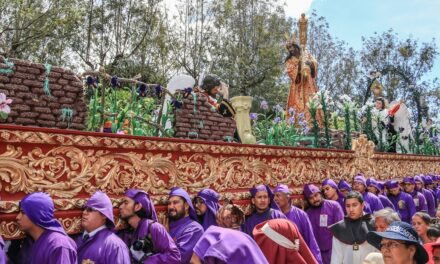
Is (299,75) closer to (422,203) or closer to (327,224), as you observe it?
(422,203)

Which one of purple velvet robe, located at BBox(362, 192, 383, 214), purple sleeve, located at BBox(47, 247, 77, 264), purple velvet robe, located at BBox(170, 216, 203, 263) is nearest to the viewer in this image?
purple sleeve, located at BBox(47, 247, 77, 264)

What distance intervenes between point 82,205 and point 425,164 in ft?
38.2

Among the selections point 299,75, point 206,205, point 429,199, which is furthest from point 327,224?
point 299,75

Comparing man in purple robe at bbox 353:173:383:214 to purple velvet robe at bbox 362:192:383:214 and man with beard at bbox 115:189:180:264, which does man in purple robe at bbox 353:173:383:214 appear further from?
man with beard at bbox 115:189:180:264

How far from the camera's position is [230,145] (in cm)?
595

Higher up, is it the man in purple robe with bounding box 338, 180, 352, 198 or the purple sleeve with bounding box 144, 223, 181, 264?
the man in purple robe with bounding box 338, 180, 352, 198

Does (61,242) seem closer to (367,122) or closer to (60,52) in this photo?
(367,122)

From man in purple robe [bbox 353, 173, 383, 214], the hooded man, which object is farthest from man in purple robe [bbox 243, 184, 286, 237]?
man in purple robe [bbox 353, 173, 383, 214]

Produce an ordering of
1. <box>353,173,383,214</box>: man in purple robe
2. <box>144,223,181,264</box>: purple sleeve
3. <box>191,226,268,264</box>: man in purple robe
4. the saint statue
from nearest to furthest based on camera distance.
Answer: <box>191,226,268,264</box>: man in purple robe → <box>144,223,181,264</box>: purple sleeve → <box>353,173,383,214</box>: man in purple robe → the saint statue

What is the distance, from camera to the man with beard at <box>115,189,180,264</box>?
3.99 metres

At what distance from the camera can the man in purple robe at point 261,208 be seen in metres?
5.49

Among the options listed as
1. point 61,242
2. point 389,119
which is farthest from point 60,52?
point 61,242

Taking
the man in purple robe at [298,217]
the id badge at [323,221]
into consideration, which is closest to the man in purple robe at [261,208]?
the man in purple robe at [298,217]

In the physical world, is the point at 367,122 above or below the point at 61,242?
above
